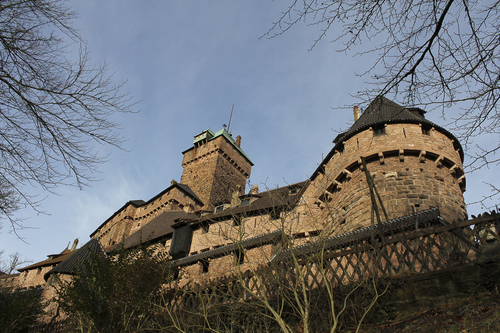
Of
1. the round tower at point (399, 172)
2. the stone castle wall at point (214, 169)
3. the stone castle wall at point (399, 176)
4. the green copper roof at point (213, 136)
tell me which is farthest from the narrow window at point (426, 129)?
the green copper roof at point (213, 136)

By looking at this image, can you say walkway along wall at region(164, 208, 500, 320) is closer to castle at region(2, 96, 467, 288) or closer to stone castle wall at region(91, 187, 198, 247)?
castle at region(2, 96, 467, 288)

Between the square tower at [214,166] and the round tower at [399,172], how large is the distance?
2173cm

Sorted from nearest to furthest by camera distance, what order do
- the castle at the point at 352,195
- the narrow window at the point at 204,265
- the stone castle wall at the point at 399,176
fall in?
the castle at the point at 352,195 → the stone castle wall at the point at 399,176 → the narrow window at the point at 204,265

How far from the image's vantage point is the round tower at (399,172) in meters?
12.4

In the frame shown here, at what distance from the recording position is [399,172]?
1311 cm

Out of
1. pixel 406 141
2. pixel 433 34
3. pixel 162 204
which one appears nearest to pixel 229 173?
pixel 162 204

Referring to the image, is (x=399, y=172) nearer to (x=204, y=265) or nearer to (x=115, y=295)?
(x=204, y=265)

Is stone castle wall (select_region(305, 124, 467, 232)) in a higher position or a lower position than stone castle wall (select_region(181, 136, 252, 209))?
lower

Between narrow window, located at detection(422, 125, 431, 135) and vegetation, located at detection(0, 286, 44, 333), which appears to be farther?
narrow window, located at detection(422, 125, 431, 135)

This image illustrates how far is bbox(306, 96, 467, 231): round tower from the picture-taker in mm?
12367

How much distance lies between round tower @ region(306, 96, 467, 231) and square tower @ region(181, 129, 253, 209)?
2173 cm

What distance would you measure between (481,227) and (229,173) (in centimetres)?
3366

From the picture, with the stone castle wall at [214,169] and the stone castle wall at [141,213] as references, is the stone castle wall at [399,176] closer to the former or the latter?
the stone castle wall at [141,213]

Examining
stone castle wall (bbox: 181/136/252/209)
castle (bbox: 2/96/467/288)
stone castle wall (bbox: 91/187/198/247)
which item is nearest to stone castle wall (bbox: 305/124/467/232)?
castle (bbox: 2/96/467/288)
